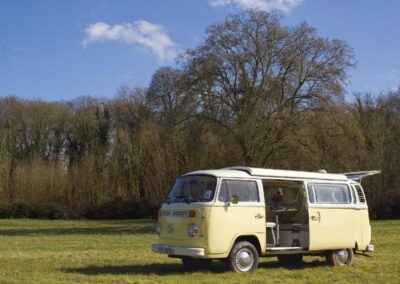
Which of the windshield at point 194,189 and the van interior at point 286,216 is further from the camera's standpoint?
Result: the van interior at point 286,216

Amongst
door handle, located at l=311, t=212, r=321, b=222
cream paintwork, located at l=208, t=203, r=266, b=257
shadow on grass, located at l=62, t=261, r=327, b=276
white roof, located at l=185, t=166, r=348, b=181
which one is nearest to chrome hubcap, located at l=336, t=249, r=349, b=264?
shadow on grass, located at l=62, t=261, r=327, b=276

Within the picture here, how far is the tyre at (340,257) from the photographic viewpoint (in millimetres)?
15781

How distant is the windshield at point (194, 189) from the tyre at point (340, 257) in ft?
14.2

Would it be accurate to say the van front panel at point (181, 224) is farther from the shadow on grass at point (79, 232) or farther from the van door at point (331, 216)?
the shadow on grass at point (79, 232)

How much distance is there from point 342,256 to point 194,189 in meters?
4.93

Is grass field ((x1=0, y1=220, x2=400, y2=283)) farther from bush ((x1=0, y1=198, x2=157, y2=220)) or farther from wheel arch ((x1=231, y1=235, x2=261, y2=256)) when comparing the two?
bush ((x1=0, y1=198, x2=157, y2=220))

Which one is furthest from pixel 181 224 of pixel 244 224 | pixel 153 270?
pixel 153 270

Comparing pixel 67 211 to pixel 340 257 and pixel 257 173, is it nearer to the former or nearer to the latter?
pixel 340 257

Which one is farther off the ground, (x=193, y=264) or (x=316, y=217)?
(x=316, y=217)

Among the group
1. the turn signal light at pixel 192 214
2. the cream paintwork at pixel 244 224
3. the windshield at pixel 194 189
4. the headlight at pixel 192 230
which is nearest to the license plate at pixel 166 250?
the cream paintwork at pixel 244 224

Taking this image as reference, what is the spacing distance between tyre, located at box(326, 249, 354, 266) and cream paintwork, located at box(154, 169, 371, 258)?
0.27m

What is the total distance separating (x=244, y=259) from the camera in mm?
13859

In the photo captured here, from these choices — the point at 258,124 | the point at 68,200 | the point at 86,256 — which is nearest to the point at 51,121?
the point at 68,200

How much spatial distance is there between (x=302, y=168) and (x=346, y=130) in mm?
3649
